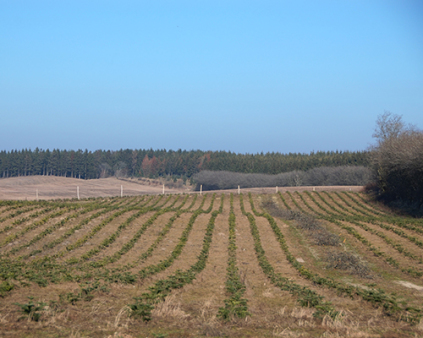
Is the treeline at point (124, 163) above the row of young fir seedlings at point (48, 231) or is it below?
above

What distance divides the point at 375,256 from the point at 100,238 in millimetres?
13904

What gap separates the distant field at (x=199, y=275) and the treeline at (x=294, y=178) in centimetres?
5281

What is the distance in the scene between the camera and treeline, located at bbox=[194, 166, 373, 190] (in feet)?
256

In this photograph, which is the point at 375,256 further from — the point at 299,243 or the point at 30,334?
the point at 30,334

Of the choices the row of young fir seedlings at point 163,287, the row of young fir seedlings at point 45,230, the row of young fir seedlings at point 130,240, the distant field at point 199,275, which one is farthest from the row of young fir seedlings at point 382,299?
the row of young fir seedlings at point 45,230

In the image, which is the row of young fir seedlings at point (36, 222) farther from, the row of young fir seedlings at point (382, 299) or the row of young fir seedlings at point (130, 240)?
the row of young fir seedlings at point (382, 299)

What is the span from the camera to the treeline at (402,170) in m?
36.3

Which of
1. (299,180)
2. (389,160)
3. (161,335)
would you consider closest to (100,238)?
(161,335)

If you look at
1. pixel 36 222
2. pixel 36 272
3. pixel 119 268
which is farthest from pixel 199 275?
pixel 36 222

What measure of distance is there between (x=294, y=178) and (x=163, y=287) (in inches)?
3180

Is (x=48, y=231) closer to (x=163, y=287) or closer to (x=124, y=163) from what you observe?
(x=163, y=287)

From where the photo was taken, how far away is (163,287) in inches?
432

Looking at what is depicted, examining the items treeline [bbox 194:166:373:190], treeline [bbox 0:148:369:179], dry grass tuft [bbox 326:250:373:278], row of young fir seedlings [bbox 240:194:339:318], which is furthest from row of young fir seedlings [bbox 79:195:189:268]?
treeline [bbox 0:148:369:179]

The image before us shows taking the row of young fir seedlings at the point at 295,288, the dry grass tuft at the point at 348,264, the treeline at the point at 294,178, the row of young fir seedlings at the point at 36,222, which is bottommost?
the dry grass tuft at the point at 348,264
